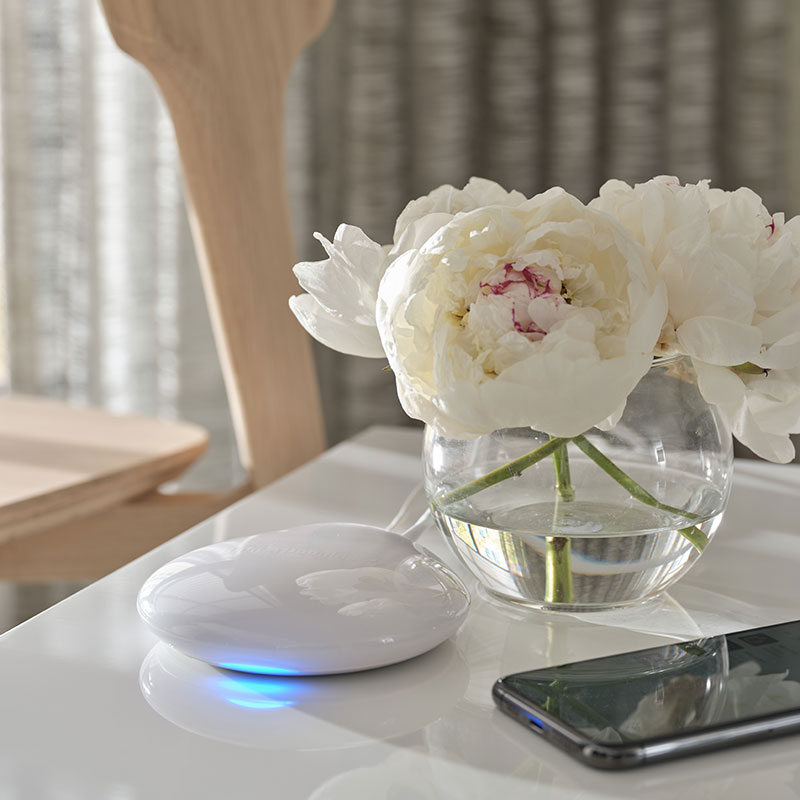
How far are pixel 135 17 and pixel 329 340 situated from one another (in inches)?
20.9

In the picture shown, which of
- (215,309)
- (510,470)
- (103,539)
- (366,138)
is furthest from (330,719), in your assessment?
(366,138)

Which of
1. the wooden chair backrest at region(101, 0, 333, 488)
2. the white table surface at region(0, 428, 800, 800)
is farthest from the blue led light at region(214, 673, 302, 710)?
the wooden chair backrest at region(101, 0, 333, 488)

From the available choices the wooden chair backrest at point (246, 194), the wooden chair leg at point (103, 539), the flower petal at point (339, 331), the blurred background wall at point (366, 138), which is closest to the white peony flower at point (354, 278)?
the flower petal at point (339, 331)

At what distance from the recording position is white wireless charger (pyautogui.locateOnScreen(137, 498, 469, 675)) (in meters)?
0.39

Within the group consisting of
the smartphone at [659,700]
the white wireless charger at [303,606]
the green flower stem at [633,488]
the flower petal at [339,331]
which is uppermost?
the flower petal at [339,331]

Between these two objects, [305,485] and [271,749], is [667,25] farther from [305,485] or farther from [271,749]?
[271,749]

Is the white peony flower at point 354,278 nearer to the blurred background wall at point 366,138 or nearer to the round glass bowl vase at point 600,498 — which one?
the round glass bowl vase at point 600,498

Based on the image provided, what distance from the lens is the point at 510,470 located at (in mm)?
463

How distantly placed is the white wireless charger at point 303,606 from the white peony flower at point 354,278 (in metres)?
0.09

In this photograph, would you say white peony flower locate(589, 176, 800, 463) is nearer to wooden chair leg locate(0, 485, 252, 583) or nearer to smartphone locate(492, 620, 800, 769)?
smartphone locate(492, 620, 800, 769)

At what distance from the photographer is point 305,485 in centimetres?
75

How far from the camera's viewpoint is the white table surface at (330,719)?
1.05 feet

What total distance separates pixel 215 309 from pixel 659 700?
686mm

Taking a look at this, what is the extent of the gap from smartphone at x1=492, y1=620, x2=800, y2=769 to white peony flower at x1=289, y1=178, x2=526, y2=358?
0.17 metres
